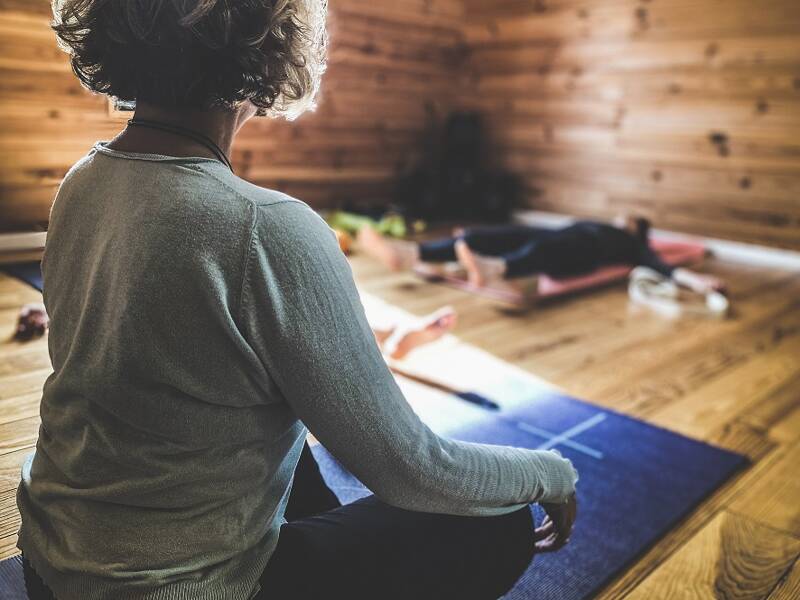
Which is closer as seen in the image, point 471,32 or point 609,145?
point 609,145

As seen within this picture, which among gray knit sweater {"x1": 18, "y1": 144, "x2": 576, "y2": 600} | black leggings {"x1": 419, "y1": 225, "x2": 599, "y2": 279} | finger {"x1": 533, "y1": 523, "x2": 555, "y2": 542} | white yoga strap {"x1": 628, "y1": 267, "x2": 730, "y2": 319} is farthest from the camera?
black leggings {"x1": 419, "y1": 225, "x2": 599, "y2": 279}

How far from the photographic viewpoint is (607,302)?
3.23 metres

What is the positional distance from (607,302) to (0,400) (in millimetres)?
2569

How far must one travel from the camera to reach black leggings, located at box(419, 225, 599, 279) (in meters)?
3.23

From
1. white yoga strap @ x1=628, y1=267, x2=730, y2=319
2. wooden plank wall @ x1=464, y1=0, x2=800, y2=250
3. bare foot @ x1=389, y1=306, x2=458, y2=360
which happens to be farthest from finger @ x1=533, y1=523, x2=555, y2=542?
wooden plank wall @ x1=464, y1=0, x2=800, y2=250

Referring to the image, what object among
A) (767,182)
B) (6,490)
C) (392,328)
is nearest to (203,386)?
(6,490)

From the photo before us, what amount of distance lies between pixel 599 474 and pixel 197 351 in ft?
4.31

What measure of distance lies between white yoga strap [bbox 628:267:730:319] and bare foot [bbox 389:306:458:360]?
4.08 ft

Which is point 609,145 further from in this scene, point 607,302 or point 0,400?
point 0,400

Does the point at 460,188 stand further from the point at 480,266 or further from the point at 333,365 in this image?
the point at 333,365

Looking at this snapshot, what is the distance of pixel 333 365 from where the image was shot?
670mm

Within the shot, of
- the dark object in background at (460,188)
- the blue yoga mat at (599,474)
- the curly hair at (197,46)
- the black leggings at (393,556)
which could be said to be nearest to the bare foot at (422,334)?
the blue yoga mat at (599,474)

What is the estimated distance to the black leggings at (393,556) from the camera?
0.80 metres

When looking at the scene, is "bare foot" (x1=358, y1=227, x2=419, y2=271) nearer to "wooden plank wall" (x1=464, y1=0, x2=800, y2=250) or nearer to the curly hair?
"wooden plank wall" (x1=464, y1=0, x2=800, y2=250)
